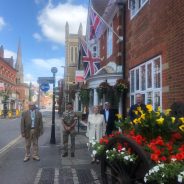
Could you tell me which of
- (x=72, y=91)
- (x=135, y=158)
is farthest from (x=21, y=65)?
(x=135, y=158)

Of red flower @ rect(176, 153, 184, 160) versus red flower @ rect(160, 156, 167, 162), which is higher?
red flower @ rect(176, 153, 184, 160)

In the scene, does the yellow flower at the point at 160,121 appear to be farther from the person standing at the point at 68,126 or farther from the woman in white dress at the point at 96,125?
the person standing at the point at 68,126

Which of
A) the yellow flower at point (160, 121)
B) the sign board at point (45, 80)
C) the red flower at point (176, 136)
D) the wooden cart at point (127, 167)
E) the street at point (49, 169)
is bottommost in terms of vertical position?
the street at point (49, 169)

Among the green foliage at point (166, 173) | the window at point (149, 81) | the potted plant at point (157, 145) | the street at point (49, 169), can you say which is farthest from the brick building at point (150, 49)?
the green foliage at point (166, 173)

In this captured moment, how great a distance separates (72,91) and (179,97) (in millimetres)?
25312

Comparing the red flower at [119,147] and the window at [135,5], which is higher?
the window at [135,5]

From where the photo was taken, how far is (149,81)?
36.4 ft

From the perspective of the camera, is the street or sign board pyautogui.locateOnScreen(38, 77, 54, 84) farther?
sign board pyautogui.locateOnScreen(38, 77, 54, 84)

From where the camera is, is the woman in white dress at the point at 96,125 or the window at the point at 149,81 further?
the window at the point at 149,81

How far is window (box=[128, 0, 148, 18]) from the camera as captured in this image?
12012 mm

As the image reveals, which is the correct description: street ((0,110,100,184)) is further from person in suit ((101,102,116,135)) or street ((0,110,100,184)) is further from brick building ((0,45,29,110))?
brick building ((0,45,29,110))

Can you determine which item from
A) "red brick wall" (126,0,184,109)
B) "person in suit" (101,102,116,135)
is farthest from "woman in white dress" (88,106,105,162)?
"red brick wall" (126,0,184,109)

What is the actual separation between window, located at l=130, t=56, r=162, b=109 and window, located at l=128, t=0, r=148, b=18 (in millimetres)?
2016

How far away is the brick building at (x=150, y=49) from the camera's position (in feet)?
28.5
